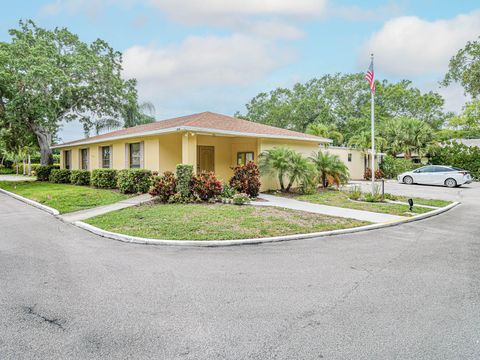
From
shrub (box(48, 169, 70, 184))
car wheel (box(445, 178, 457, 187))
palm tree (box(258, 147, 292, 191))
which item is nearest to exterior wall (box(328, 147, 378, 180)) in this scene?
car wheel (box(445, 178, 457, 187))

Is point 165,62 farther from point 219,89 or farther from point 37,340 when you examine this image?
point 37,340

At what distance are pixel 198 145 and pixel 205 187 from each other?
169 inches

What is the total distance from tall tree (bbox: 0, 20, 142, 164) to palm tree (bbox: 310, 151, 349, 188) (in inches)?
639

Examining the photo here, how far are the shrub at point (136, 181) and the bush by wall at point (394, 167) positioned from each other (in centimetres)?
2176

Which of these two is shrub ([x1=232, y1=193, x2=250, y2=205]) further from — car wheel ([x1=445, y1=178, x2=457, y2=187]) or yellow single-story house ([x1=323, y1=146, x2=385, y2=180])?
yellow single-story house ([x1=323, y1=146, x2=385, y2=180])

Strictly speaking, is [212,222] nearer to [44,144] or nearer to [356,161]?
[356,161]

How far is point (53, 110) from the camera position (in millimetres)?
20469

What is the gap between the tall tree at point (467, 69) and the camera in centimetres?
2550

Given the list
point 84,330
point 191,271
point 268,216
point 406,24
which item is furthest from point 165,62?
point 84,330

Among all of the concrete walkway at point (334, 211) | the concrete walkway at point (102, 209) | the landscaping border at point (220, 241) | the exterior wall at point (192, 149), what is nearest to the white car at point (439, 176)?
the exterior wall at point (192, 149)

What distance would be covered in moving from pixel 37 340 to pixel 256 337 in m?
2.07

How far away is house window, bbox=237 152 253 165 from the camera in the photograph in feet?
52.4

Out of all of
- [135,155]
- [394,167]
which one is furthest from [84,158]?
[394,167]

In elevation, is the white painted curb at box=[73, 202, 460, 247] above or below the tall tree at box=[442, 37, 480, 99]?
below
